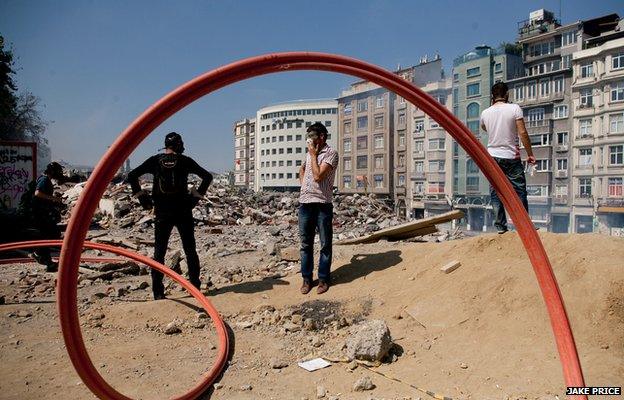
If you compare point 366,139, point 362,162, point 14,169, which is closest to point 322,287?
point 14,169

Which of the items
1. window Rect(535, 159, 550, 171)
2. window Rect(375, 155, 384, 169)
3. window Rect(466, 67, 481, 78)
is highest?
window Rect(466, 67, 481, 78)

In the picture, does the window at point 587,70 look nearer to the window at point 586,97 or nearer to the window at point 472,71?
the window at point 586,97

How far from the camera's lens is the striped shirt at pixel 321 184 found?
502 cm

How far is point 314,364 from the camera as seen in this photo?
3326 mm

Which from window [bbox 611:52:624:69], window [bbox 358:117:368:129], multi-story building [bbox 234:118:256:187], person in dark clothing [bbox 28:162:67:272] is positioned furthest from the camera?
multi-story building [bbox 234:118:256:187]

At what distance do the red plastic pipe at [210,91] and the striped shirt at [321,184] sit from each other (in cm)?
259

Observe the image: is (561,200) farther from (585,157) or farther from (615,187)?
(615,187)

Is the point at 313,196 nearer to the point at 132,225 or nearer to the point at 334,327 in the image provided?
the point at 334,327

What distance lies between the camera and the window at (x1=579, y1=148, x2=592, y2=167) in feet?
134

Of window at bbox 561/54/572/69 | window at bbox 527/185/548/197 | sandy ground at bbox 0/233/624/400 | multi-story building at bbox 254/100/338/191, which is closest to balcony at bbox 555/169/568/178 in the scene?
window at bbox 527/185/548/197

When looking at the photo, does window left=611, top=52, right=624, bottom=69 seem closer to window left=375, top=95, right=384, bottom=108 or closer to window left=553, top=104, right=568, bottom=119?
window left=553, top=104, right=568, bottom=119

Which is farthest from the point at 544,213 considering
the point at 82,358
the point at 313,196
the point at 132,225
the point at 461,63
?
the point at 82,358

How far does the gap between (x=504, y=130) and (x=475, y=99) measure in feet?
168

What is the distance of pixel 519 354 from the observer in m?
2.98
